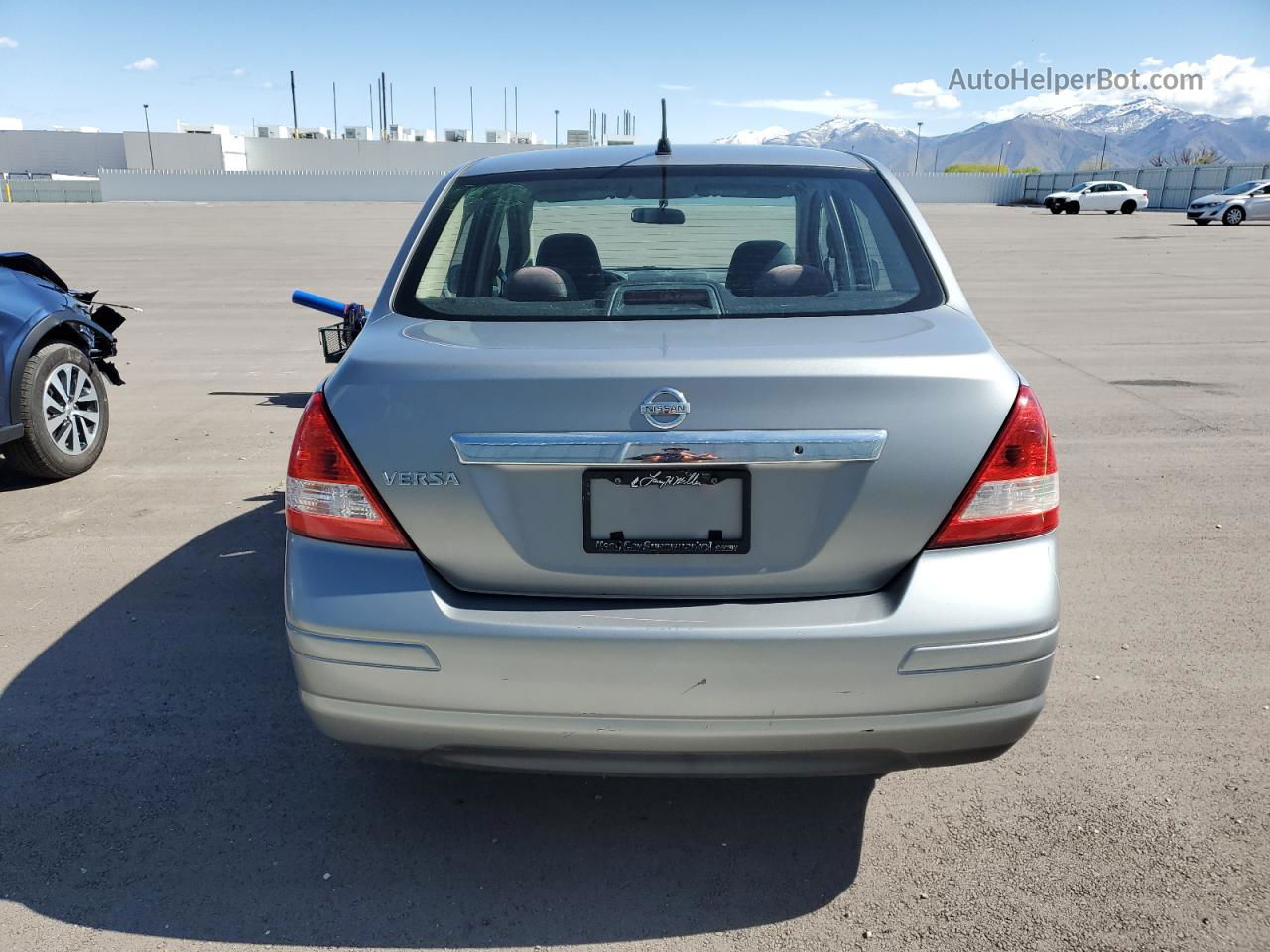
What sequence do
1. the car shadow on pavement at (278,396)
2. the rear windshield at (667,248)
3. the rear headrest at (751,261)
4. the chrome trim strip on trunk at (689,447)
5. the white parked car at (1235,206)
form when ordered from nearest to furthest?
the chrome trim strip on trunk at (689,447)
the rear windshield at (667,248)
the rear headrest at (751,261)
the car shadow on pavement at (278,396)
the white parked car at (1235,206)

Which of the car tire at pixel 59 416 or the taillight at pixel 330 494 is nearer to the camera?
the taillight at pixel 330 494

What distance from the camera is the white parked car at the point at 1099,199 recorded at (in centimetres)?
5334

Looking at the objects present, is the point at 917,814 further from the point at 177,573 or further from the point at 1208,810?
the point at 177,573

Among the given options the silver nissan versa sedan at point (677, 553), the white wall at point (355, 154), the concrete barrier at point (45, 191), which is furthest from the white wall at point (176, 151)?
the silver nissan versa sedan at point (677, 553)

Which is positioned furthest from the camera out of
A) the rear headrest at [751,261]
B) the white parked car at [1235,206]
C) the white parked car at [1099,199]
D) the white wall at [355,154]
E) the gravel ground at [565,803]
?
the white wall at [355,154]

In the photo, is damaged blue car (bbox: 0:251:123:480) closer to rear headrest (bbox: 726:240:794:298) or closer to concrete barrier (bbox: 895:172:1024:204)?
rear headrest (bbox: 726:240:794:298)

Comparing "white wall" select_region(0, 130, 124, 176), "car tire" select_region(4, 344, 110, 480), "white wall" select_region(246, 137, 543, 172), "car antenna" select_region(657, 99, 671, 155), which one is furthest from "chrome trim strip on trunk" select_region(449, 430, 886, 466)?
"white wall" select_region(0, 130, 124, 176)

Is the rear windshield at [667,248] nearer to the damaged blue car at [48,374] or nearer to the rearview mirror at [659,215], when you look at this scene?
the rearview mirror at [659,215]

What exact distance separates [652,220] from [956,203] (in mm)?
77748

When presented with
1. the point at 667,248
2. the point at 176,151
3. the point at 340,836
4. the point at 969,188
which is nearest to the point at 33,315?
the point at 667,248

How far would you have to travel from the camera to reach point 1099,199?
53.8 m

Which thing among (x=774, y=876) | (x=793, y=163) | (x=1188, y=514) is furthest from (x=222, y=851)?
(x=1188, y=514)

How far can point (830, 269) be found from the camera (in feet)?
10.9

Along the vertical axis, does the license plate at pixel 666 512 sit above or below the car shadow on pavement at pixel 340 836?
above
